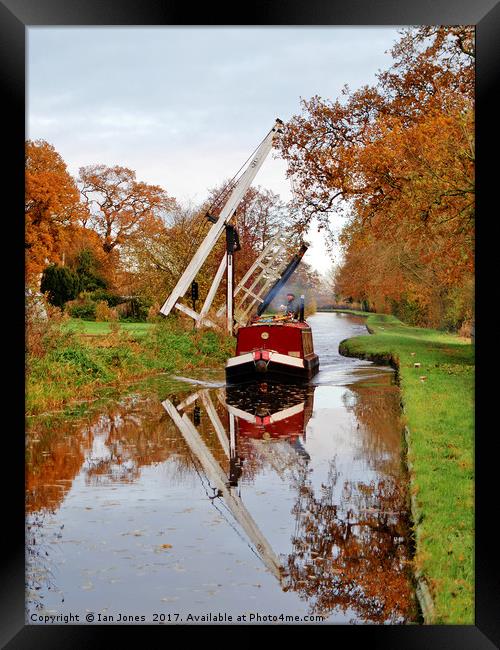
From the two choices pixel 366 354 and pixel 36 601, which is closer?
pixel 36 601

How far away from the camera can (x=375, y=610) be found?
4578 millimetres

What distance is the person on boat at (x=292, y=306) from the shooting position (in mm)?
15758

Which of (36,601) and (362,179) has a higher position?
(362,179)

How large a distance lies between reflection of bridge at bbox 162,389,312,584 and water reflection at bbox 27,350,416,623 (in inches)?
0.8

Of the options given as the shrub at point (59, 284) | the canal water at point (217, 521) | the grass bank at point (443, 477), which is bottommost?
the canal water at point (217, 521)

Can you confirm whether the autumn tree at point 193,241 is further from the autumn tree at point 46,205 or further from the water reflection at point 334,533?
the water reflection at point 334,533

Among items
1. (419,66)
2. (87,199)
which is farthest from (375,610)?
(419,66)

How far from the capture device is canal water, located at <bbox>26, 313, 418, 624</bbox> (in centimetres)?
467

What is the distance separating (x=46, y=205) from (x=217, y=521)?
3.99m

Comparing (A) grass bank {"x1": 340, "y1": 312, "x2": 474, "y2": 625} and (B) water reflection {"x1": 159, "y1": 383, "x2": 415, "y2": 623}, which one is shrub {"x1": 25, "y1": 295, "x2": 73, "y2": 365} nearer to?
(B) water reflection {"x1": 159, "y1": 383, "x2": 415, "y2": 623}

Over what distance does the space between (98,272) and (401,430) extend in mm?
4285

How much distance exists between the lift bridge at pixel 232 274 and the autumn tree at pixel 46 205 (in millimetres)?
3497

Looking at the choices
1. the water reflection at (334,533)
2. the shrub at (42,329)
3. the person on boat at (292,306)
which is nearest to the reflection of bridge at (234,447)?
the water reflection at (334,533)
